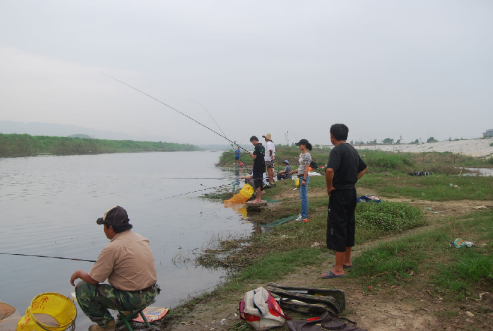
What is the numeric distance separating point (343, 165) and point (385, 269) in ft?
4.40

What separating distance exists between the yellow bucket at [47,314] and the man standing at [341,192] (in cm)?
301

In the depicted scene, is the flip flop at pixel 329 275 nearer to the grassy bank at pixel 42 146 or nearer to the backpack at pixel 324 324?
the backpack at pixel 324 324

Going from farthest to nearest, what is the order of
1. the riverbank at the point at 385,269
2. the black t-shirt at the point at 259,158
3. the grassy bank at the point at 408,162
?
the grassy bank at the point at 408,162
the black t-shirt at the point at 259,158
the riverbank at the point at 385,269

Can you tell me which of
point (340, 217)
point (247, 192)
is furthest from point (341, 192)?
point (247, 192)

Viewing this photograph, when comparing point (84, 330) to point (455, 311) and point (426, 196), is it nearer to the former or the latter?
point (455, 311)

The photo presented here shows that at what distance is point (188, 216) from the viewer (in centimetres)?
945

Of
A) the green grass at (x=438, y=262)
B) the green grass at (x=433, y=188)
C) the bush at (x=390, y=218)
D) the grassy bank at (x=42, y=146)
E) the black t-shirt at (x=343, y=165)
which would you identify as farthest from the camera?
the grassy bank at (x=42, y=146)

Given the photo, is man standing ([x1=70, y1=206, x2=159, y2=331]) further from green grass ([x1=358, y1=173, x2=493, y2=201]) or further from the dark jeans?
green grass ([x1=358, y1=173, x2=493, y2=201])

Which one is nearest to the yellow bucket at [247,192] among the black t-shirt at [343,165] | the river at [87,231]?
the river at [87,231]

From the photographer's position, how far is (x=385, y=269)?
4.01 meters

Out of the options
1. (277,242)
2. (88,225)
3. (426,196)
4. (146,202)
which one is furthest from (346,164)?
(146,202)

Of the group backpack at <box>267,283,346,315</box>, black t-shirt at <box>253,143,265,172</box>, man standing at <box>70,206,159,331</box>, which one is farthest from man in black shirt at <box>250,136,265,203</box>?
man standing at <box>70,206,159,331</box>

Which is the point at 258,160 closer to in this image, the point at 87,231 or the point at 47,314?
the point at 87,231

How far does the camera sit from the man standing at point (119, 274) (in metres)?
3.13
